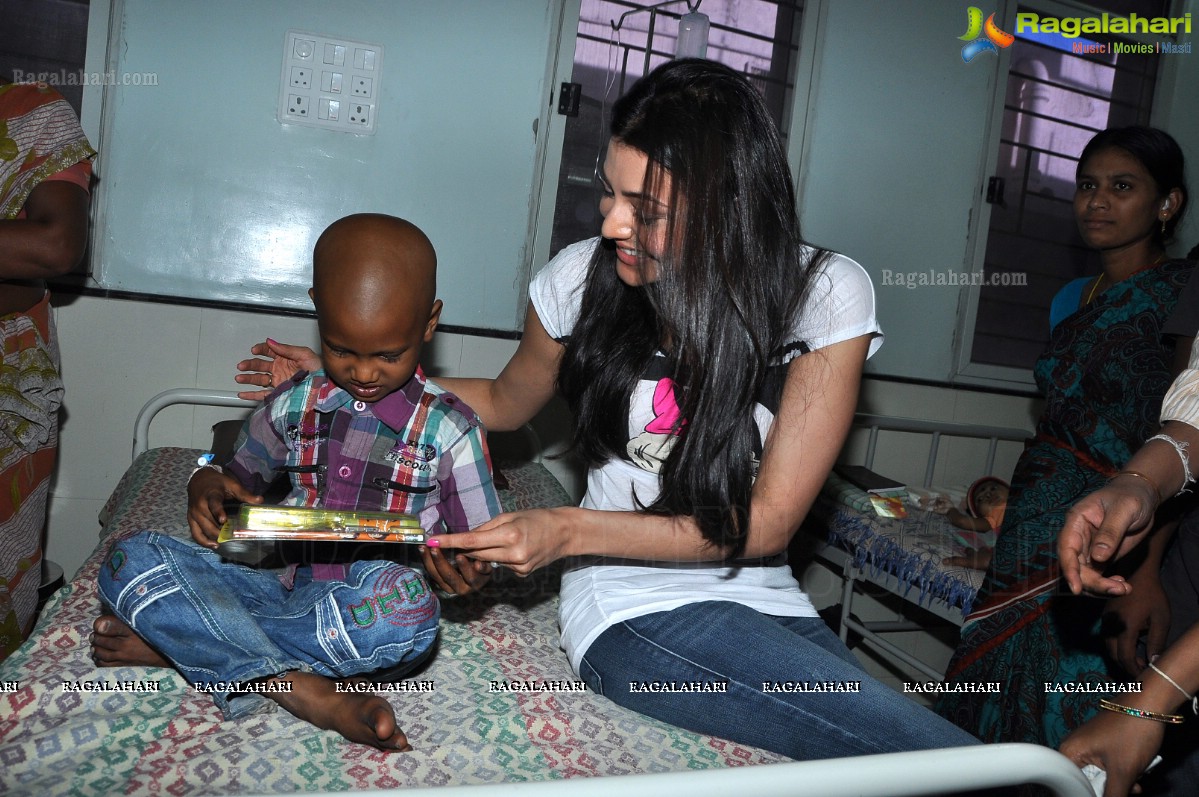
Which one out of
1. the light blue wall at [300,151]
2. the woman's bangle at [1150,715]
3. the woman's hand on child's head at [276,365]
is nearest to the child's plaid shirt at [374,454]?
the woman's hand on child's head at [276,365]

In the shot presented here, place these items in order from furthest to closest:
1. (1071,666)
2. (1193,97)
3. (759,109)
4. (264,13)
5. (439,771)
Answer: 1. (1193,97)
2. (264,13)
3. (1071,666)
4. (759,109)
5. (439,771)

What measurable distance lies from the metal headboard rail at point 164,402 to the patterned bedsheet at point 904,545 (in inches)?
80.8

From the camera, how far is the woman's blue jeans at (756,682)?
1263 millimetres

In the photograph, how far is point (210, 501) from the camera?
4.66 ft

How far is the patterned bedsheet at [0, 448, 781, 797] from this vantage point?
116 cm

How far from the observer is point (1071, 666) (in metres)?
1.96

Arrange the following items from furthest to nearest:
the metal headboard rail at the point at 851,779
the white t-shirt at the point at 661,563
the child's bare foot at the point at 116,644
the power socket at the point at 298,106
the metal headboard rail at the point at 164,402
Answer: the power socket at the point at 298,106, the metal headboard rail at the point at 164,402, the white t-shirt at the point at 661,563, the child's bare foot at the point at 116,644, the metal headboard rail at the point at 851,779

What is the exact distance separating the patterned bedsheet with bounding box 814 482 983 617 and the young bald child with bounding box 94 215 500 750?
1.64 m

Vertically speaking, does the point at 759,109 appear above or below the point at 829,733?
above

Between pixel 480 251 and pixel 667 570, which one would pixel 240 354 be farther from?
pixel 667 570

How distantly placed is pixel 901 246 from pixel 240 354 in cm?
265

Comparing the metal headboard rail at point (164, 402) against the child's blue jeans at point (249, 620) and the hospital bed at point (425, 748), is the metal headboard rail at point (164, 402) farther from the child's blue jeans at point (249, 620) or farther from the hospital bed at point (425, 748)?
the child's blue jeans at point (249, 620)

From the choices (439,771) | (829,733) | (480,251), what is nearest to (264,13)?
(480,251)

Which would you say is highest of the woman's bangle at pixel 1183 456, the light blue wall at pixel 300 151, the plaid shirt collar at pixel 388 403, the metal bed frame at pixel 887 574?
the light blue wall at pixel 300 151
